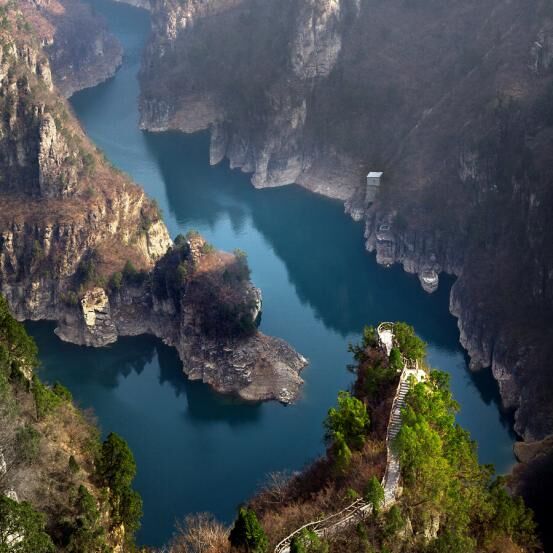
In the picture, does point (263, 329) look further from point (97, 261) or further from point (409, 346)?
point (409, 346)

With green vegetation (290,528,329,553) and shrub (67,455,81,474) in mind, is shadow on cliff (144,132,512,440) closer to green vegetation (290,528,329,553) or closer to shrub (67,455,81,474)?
green vegetation (290,528,329,553)

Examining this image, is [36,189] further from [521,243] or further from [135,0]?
[135,0]

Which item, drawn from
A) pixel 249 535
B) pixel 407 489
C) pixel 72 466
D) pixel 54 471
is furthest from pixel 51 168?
pixel 249 535

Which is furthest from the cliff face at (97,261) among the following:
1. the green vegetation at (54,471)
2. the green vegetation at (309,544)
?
the green vegetation at (309,544)

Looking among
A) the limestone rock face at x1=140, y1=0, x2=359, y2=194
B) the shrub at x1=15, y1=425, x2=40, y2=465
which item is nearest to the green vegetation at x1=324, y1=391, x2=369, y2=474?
the shrub at x1=15, y1=425, x2=40, y2=465

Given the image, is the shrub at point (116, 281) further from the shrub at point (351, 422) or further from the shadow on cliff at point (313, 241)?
the shrub at point (351, 422)

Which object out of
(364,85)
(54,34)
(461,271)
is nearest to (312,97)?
(364,85)
